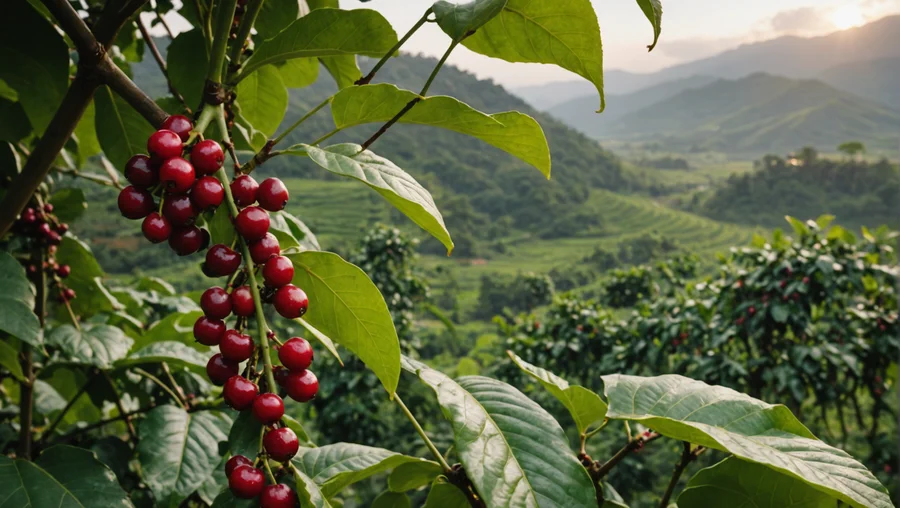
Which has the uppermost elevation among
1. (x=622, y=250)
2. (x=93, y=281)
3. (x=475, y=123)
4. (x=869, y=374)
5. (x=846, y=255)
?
(x=475, y=123)

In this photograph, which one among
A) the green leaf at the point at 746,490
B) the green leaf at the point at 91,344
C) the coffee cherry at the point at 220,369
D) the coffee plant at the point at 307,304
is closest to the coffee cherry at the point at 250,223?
the coffee plant at the point at 307,304

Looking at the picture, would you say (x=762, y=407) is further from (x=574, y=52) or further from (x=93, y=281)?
(x=93, y=281)

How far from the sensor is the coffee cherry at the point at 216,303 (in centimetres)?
49

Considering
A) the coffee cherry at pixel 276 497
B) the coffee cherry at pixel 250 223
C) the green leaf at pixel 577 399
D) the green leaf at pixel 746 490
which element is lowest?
the green leaf at pixel 746 490

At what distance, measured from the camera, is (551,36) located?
59cm

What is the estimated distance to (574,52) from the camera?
0.59m

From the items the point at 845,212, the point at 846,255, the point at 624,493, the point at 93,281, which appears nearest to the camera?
the point at 93,281

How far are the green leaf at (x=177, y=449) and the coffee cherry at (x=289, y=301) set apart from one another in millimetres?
402

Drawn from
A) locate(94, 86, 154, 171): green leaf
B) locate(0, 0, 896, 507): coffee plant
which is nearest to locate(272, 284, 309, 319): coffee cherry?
locate(0, 0, 896, 507): coffee plant

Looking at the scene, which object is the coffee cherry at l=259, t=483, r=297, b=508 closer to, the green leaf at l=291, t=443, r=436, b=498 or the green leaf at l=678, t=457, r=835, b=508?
the green leaf at l=291, t=443, r=436, b=498

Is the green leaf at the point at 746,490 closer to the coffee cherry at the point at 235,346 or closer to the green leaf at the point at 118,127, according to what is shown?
the coffee cherry at the point at 235,346

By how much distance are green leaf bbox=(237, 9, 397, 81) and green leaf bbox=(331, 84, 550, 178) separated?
68 mm

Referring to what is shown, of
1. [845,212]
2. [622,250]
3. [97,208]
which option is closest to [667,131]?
[845,212]

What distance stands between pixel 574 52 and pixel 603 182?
2251 inches
